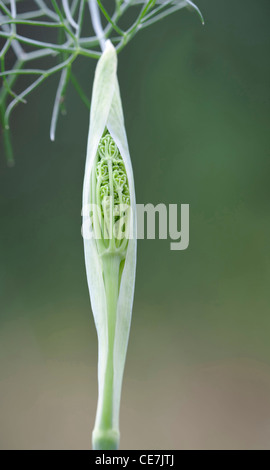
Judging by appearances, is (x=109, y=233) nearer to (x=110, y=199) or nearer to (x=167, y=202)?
(x=110, y=199)

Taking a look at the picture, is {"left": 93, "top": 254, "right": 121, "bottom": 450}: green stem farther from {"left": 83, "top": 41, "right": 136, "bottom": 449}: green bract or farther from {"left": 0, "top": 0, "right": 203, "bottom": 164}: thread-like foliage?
{"left": 0, "top": 0, "right": 203, "bottom": 164}: thread-like foliage

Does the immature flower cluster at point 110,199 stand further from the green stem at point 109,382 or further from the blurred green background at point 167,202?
the blurred green background at point 167,202

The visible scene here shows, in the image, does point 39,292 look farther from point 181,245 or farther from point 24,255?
point 181,245

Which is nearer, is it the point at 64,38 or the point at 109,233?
the point at 109,233

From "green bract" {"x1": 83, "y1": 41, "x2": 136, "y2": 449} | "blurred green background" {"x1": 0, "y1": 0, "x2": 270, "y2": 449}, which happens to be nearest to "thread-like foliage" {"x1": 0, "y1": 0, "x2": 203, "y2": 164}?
"green bract" {"x1": 83, "y1": 41, "x2": 136, "y2": 449}

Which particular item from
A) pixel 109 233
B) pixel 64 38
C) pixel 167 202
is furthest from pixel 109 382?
pixel 167 202

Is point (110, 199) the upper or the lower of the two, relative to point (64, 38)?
lower

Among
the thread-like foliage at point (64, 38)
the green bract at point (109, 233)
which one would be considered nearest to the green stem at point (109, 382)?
the green bract at point (109, 233)

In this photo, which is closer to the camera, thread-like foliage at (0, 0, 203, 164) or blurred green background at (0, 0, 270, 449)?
thread-like foliage at (0, 0, 203, 164)
